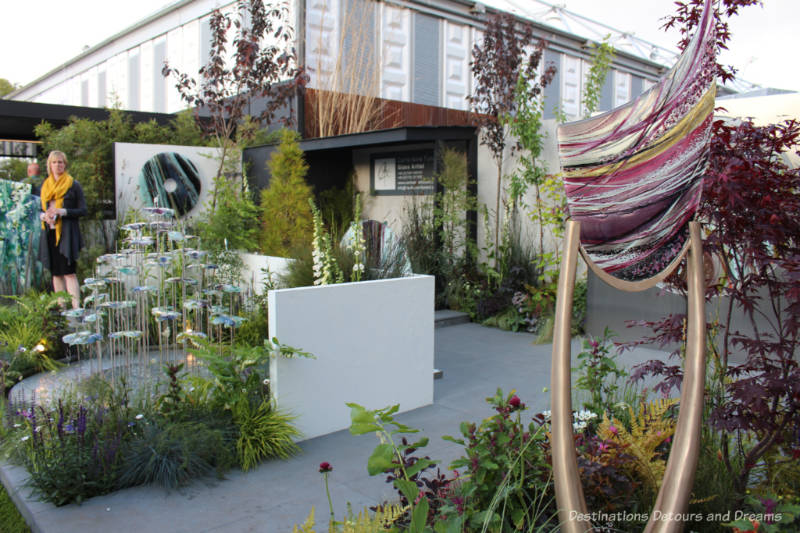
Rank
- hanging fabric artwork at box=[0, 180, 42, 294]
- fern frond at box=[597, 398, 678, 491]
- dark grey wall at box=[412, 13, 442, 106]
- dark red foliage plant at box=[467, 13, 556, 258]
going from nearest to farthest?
fern frond at box=[597, 398, 678, 491] < hanging fabric artwork at box=[0, 180, 42, 294] < dark red foliage plant at box=[467, 13, 556, 258] < dark grey wall at box=[412, 13, 442, 106]

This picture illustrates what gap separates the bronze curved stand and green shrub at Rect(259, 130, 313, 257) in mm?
6182

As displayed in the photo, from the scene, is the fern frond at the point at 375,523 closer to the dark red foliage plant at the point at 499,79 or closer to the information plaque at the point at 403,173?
the dark red foliage plant at the point at 499,79

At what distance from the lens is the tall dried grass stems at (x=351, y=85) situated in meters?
11.4

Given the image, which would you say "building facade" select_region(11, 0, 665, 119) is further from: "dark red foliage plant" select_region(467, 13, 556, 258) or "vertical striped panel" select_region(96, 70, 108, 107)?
"dark red foliage plant" select_region(467, 13, 556, 258)

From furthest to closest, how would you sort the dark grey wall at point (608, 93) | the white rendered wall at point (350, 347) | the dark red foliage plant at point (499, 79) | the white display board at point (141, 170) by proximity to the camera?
the dark grey wall at point (608, 93) < the white display board at point (141, 170) < the dark red foliage plant at point (499, 79) < the white rendered wall at point (350, 347)

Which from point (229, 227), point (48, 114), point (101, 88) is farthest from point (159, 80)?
point (229, 227)

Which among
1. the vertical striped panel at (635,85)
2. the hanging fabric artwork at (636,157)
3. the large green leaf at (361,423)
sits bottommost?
the large green leaf at (361,423)

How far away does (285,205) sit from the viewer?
27.8 feet

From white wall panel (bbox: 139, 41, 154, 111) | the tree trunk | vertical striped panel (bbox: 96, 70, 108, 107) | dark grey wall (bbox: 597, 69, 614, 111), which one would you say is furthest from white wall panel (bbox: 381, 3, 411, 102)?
vertical striped panel (bbox: 96, 70, 108, 107)

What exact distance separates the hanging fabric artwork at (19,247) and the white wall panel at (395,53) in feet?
23.3

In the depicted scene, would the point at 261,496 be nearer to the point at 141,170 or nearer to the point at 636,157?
the point at 636,157

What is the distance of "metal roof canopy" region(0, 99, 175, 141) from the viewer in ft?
32.7

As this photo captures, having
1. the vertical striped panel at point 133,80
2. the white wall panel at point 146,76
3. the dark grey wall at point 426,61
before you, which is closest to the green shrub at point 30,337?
the dark grey wall at point 426,61

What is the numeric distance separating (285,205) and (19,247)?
3485mm
